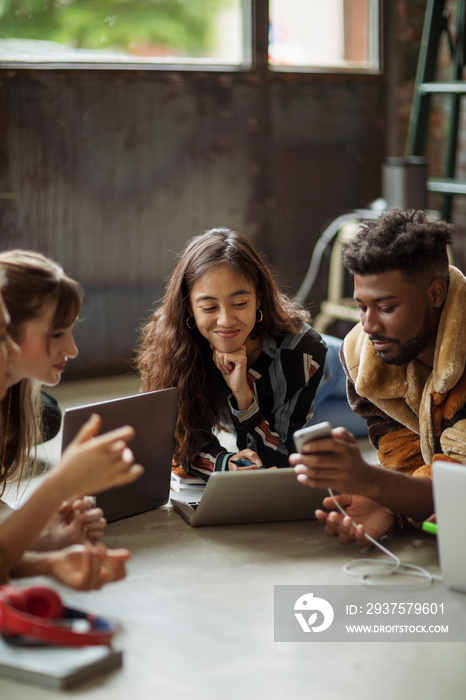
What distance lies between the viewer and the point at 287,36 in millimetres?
4305

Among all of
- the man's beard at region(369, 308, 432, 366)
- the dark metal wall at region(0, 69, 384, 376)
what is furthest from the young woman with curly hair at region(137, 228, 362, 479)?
the dark metal wall at region(0, 69, 384, 376)

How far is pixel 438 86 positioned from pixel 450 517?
10.1ft

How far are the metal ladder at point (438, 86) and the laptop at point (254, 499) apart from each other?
8.48ft

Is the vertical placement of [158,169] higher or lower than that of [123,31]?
lower

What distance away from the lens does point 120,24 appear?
387 centimetres

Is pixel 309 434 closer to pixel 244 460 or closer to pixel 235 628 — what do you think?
pixel 235 628

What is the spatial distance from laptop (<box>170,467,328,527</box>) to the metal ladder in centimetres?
259

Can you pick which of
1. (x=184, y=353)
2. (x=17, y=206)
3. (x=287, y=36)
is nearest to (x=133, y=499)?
(x=184, y=353)

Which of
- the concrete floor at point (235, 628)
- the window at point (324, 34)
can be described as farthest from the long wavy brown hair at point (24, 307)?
the window at point (324, 34)

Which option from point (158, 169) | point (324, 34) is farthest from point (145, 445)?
point (324, 34)

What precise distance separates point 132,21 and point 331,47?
3.67 feet

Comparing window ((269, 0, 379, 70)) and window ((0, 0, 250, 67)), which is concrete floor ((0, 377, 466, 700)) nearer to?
window ((0, 0, 250, 67))

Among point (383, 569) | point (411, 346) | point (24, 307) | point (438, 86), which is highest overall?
point (438, 86)

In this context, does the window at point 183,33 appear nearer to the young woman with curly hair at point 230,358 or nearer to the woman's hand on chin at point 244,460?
the young woman with curly hair at point 230,358
